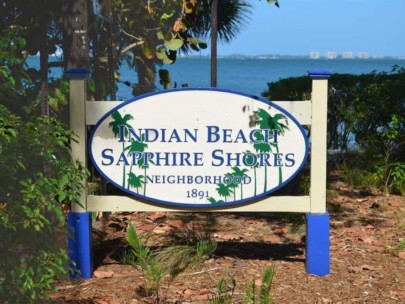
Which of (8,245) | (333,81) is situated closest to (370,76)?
(333,81)

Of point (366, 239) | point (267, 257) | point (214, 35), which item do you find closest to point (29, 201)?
point (267, 257)

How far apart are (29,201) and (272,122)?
5.66 feet

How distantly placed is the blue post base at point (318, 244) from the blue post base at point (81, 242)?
1431mm

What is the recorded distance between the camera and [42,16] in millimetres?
6168

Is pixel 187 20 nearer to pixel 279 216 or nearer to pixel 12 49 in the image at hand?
pixel 12 49

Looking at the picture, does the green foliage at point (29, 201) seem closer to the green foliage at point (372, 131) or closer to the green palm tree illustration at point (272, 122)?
the green palm tree illustration at point (272, 122)

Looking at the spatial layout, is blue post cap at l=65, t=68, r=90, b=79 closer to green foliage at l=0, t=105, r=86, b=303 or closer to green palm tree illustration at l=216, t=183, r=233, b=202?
green foliage at l=0, t=105, r=86, b=303

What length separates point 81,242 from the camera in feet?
16.4

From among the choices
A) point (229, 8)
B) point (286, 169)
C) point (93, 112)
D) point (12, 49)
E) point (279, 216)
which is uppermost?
point (229, 8)

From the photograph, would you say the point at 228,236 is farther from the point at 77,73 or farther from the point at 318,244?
the point at 77,73

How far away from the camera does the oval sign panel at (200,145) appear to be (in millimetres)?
4844

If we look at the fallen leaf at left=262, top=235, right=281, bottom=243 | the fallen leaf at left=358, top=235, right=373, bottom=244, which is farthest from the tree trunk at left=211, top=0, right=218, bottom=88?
the fallen leaf at left=358, top=235, right=373, bottom=244

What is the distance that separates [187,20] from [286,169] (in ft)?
5.40

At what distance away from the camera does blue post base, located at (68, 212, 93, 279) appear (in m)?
4.98
